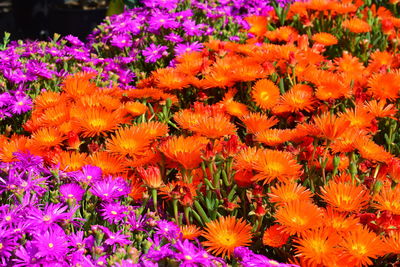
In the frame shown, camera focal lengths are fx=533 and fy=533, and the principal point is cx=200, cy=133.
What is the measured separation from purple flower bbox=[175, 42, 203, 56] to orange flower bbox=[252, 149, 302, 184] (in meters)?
1.21

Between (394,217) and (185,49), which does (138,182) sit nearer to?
(394,217)

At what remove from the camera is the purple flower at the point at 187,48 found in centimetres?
259

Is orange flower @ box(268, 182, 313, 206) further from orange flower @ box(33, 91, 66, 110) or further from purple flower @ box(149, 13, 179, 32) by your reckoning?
purple flower @ box(149, 13, 179, 32)

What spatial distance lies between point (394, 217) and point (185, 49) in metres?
1.49

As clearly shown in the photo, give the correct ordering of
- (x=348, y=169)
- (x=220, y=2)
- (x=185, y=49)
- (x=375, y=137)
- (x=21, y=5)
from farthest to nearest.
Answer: (x=21, y=5) → (x=220, y=2) → (x=185, y=49) → (x=375, y=137) → (x=348, y=169)

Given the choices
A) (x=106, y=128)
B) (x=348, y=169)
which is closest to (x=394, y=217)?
(x=348, y=169)

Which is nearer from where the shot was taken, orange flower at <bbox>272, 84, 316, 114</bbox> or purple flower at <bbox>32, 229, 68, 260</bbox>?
purple flower at <bbox>32, 229, 68, 260</bbox>

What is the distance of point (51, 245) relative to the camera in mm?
1161

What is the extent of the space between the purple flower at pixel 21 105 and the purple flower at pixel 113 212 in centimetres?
80

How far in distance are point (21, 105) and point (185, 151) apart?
2.79 feet

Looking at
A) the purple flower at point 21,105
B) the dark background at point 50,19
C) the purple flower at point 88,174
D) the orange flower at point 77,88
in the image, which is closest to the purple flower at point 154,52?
the orange flower at point 77,88

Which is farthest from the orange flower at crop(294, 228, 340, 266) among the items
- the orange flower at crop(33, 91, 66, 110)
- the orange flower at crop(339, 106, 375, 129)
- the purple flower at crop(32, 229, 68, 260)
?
the orange flower at crop(33, 91, 66, 110)

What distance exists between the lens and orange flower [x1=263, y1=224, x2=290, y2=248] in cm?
129

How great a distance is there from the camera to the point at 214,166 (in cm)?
151
